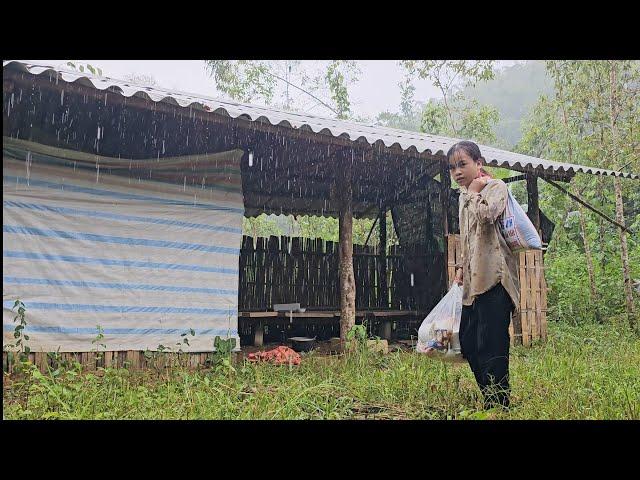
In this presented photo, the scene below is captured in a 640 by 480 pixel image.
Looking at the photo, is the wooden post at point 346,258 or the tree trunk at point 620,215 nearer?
the wooden post at point 346,258

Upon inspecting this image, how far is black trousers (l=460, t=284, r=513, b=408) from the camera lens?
153 inches

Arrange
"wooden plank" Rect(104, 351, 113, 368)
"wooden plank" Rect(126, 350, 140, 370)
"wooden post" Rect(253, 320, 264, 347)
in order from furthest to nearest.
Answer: "wooden post" Rect(253, 320, 264, 347), "wooden plank" Rect(126, 350, 140, 370), "wooden plank" Rect(104, 351, 113, 368)

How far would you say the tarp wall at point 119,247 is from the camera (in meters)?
5.39

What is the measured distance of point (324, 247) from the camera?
9758 millimetres

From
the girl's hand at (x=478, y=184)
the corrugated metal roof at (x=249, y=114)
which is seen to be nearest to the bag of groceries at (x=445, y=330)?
the girl's hand at (x=478, y=184)

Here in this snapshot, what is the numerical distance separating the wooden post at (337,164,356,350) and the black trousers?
315 cm

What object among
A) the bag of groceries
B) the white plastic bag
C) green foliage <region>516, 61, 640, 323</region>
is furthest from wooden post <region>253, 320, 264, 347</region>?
green foliage <region>516, 61, 640, 323</region>

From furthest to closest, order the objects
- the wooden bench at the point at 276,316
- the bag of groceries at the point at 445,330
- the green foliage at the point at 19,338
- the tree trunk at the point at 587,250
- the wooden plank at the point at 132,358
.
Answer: the tree trunk at the point at 587,250 < the wooden bench at the point at 276,316 < the wooden plank at the point at 132,358 < the green foliage at the point at 19,338 < the bag of groceries at the point at 445,330

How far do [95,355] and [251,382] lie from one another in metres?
1.66

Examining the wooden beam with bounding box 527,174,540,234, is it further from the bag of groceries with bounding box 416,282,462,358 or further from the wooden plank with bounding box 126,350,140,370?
the wooden plank with bounding box 126,350,140,370

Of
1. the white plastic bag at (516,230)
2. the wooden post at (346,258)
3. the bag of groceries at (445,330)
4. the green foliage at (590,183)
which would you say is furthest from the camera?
the green foliage at (590,183)

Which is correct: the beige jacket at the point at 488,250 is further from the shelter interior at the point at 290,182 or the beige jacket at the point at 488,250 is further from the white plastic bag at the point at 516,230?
the shelter interior at the point at 290,182

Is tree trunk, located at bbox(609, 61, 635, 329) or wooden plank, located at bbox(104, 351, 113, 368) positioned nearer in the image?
wooden plank, located at bbox(104, 351, 113, 368)

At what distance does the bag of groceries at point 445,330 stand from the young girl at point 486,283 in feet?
0.25
